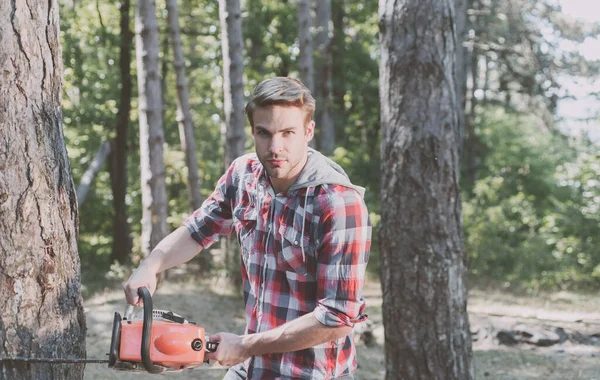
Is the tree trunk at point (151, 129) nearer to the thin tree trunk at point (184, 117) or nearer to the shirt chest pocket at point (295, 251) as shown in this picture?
→ the thin tree trunk at point (184, 117)

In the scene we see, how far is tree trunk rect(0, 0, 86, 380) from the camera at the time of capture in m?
2.57

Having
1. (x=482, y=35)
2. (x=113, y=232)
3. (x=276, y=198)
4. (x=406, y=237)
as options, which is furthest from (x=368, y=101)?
(x=276, y=198)

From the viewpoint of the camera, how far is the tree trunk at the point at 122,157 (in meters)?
17.2

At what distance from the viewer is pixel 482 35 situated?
19.8m

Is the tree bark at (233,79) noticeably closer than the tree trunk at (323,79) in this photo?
Yes

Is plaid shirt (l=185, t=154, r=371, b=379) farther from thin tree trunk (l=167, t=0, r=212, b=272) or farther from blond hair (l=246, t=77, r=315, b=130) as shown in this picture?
thin tree trunk (l=167, t=0, r=212, b=272)

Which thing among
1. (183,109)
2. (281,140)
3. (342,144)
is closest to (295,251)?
(281,140)

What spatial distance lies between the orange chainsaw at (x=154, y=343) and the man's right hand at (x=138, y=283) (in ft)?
0.85

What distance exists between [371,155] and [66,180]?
17.9 meters

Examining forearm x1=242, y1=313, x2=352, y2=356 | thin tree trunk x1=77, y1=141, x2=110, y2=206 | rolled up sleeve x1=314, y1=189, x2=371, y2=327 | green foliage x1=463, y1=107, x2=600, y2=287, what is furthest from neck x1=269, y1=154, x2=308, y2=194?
green foliage x1=463, y1=107, x2=600, y2=287

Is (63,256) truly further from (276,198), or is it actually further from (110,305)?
(110,305)

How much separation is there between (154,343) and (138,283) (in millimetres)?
446

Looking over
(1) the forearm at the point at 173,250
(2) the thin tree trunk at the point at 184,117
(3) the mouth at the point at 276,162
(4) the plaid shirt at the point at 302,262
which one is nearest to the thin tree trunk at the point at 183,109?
(2) the thin tree trunk at the point at 184,117

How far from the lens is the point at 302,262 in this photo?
2.70 meters
